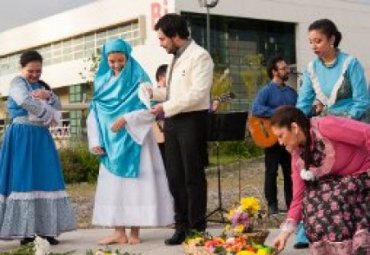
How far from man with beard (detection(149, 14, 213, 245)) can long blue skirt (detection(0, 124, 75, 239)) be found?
3.42 ft

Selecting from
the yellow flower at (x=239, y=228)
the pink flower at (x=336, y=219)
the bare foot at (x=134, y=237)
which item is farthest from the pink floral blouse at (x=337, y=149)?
the bare foot at (x=134, y=237)

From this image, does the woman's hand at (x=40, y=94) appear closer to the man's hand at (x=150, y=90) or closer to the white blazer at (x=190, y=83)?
the man's hand at (x=150, y=90)

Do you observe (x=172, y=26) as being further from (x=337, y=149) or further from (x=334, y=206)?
(x=334, y=206)

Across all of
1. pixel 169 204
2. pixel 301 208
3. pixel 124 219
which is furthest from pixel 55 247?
pixel 301 208

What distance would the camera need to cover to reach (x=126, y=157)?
584 centimetres

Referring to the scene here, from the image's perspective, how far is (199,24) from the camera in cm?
3023

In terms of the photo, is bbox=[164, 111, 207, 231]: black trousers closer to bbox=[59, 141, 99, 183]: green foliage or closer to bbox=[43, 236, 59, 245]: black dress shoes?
bbox=[43, 236, 59, 245]: black dress shoes

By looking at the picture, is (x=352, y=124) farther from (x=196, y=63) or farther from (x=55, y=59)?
(x=55, y=59)

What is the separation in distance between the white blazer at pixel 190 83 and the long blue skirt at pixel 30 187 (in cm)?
128

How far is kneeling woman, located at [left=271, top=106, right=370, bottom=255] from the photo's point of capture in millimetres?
3695

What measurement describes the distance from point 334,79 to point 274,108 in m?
2.54

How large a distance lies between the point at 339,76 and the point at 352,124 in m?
1.35

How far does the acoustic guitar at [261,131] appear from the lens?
297 inches

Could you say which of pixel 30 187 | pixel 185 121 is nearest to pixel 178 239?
pixel 185 121
